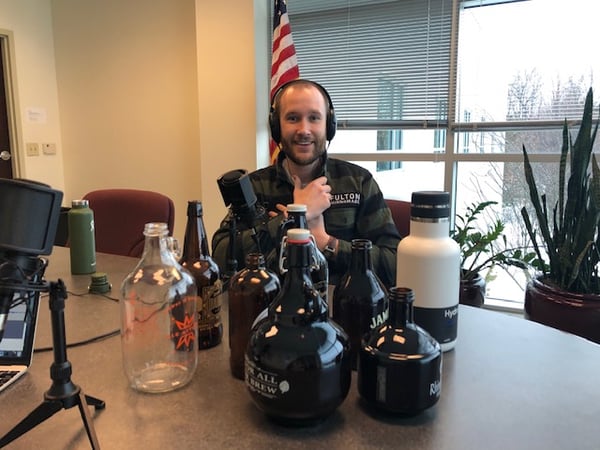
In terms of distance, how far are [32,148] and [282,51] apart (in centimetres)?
211

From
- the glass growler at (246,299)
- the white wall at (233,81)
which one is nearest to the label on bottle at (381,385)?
the glass growler at (246,299)

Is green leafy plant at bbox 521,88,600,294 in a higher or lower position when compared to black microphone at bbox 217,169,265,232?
lower

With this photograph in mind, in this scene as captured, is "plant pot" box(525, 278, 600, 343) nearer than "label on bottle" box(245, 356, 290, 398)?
No

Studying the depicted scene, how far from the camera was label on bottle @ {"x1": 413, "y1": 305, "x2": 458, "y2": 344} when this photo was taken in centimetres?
81

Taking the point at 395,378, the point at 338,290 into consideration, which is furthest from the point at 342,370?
the point at 338,290

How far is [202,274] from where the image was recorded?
89 centimetres

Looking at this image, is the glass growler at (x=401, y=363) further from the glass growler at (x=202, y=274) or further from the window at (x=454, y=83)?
the window at (x=454, y=83)

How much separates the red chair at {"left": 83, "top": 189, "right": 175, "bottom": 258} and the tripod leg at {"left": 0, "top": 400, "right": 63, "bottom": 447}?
1.38 meters

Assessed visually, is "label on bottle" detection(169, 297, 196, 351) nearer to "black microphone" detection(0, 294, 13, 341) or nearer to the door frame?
"black microphone" detection(0, 294, 13, 341)

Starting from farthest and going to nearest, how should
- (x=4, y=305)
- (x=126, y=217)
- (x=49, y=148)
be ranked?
(x=49, y=148) → (x=126, y=217) → (x=4, y=305)

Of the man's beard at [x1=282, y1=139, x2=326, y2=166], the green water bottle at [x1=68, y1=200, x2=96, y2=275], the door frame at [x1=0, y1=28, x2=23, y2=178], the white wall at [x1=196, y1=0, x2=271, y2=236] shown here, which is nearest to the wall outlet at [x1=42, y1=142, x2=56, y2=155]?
the door frame at [x1=0, y1=28, x2=23, y2=178]

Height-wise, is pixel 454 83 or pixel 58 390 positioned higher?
pixel 454 83

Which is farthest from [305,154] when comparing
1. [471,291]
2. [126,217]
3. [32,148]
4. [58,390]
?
[32,148]

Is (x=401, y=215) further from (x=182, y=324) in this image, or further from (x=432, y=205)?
(x=182, y=324)
